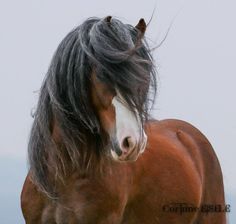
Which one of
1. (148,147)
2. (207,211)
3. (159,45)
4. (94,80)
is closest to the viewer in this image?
(94,80)

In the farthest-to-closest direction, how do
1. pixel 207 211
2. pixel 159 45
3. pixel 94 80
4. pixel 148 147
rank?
pixel 207 211
pixel 148 147
pixel 159 45
pixel 94 80

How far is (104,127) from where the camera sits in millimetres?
4375

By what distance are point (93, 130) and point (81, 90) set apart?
29 centimetres

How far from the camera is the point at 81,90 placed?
172 inches

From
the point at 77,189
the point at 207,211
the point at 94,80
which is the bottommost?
the point at 207,211

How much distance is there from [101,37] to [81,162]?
83 centimetres

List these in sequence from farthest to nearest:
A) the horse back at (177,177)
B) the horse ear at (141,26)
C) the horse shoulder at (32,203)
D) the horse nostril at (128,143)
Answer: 1. the horse back at (177,177)
2. the horse shoulder at (32,203)
3. the horse ear at (141,26)
4. the horse nostril at (128,143)

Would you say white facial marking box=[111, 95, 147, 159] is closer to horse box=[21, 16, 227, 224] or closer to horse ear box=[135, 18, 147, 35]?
horse box=[21, 16, 227, 224]

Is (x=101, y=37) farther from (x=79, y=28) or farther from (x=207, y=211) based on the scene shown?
(x=207, y=211)

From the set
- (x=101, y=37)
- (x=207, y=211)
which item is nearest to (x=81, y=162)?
(x=101, y=37)

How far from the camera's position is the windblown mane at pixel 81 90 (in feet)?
14.3

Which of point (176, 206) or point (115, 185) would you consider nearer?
point (115, 185)

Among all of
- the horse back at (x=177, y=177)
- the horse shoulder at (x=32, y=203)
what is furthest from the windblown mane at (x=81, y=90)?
the horse back at (x=177, y=177)

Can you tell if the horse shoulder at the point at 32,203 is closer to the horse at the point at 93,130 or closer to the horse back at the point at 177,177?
the horse at the point at 93,130
